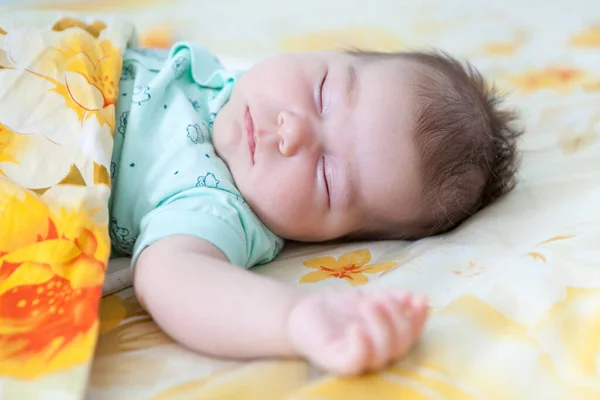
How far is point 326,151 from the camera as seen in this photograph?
1063 millimetres

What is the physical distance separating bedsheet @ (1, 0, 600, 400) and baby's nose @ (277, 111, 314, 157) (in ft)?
0.66

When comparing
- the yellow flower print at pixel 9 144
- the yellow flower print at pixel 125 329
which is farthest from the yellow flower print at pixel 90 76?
the yellow flower print at pixel 125 329

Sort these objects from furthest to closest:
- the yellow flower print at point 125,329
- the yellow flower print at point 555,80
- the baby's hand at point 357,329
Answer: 1. the yellow flower print at point 555,80
2. the yellow flower print at point 125,329
3. the baby's hand at point 357,329

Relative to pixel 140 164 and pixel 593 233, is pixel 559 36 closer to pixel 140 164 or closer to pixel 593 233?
pixel 593 233

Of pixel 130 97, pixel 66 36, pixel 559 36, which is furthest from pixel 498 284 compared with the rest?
pixel 559 36

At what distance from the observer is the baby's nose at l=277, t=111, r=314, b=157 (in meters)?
1.02

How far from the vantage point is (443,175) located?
1087 mm

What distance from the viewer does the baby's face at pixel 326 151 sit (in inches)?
40.9

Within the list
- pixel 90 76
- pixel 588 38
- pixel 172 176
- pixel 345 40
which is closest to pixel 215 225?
pixel 172 176

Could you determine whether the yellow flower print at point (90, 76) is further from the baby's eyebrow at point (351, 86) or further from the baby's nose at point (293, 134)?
the baby's eyebrow at point (351, 86)

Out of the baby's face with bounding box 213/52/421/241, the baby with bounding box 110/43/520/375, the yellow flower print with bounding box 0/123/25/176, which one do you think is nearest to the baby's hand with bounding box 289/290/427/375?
the baby with bounding box 110/43/520/375

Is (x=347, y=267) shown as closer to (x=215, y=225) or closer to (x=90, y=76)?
(x=215, y=225)

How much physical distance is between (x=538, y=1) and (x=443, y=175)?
151cm

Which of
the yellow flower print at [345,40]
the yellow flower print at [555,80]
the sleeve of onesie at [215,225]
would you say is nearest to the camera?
the sleeve of onesie at [215,225]
